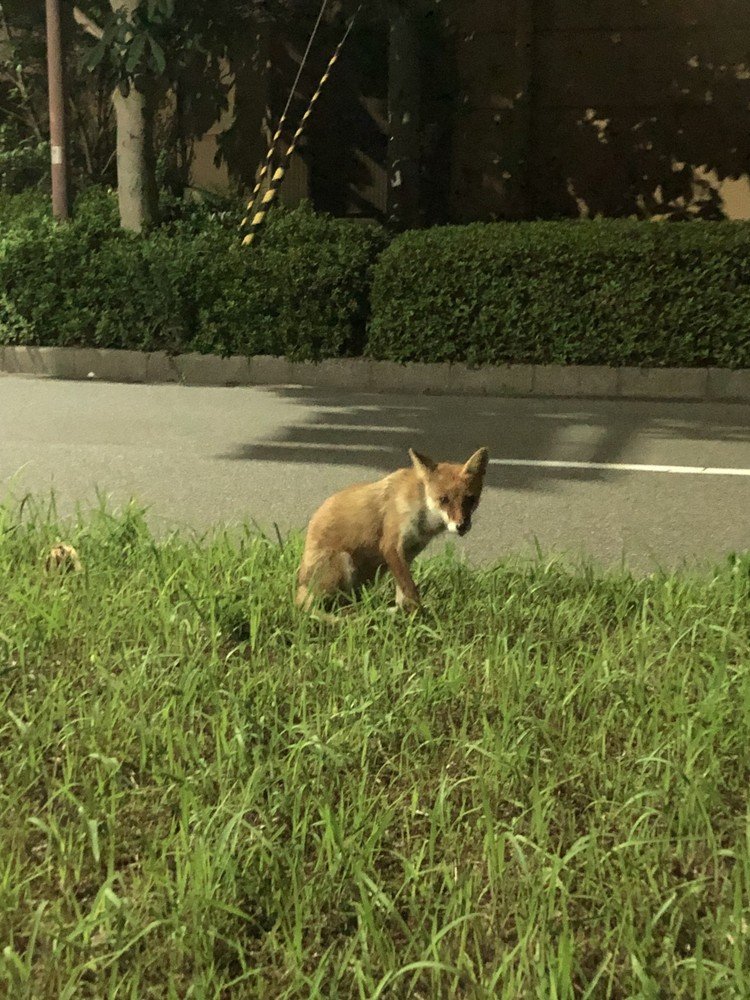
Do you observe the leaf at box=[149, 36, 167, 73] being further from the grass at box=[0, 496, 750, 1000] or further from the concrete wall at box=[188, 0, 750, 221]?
the grass at box=[0, 496, 750, 1000]

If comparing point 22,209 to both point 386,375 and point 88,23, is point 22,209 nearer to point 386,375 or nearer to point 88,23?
point 88,23

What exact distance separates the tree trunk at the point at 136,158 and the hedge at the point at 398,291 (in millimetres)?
273

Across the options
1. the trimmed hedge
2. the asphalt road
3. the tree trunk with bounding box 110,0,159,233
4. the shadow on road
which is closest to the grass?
the asphalt road

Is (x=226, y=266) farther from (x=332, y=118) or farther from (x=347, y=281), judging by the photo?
(x=332, y=118)

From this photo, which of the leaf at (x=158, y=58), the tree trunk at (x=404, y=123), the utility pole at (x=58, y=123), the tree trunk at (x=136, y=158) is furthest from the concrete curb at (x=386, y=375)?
the tree trunk at (x=404, y=123)

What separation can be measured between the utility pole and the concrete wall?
8.35 ft

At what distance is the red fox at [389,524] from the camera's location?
12.1ft

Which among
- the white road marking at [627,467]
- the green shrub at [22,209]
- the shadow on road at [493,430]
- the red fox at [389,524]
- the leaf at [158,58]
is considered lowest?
the white road marking at [627,467]

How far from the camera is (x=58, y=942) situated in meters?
2.36

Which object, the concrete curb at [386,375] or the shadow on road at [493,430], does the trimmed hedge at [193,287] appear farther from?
the shadow on road at [493,430]

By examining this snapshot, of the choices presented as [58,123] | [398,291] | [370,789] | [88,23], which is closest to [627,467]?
[398,291]

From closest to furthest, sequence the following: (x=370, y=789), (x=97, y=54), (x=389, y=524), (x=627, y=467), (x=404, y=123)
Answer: (x=370, y=789)
(x=389, y=524)
(x=627, y=467)
(x=97, y=54)
(x=404, y=123)

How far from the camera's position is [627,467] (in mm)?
7078

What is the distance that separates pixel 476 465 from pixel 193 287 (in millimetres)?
7576
